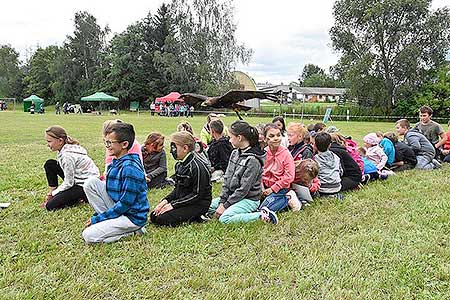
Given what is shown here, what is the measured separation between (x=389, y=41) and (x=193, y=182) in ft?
110

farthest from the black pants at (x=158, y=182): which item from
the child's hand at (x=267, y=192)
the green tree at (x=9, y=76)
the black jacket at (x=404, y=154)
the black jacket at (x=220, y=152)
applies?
the green tree at (x=9, y=76)

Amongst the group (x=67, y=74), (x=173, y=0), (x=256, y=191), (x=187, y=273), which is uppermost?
(x=173, y=0)

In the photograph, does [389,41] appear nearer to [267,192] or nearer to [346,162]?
[346,162]

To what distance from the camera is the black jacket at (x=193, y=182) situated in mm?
4363

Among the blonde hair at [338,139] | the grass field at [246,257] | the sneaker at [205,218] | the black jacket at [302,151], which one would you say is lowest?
the grass field at [246,257]

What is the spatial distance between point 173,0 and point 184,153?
40206mm

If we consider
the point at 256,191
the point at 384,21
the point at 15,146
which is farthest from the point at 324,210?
the point at 384,21

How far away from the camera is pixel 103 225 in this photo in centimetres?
385

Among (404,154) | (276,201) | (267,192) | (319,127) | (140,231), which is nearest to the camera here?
(140,231)

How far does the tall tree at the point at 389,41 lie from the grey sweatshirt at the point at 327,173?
3036 centimetres

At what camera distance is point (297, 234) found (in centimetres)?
417

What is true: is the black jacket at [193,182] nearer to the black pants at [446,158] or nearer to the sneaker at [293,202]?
the sneaker at [293,202]

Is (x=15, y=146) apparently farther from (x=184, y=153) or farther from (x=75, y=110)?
(x=75, y=110)

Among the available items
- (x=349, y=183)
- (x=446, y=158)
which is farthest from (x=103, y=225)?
(x=446, y=158)
